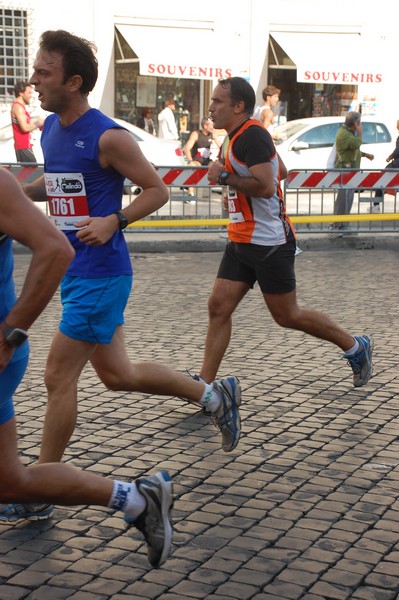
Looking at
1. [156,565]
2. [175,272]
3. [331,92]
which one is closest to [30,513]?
[156,565]

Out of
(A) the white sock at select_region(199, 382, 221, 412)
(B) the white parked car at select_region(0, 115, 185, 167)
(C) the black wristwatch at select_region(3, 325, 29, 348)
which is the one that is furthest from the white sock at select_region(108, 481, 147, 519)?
(B) the white parked car at select_region(0, 115, 185, 167)

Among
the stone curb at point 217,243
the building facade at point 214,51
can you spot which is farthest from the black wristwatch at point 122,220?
the building facade at point 214,51

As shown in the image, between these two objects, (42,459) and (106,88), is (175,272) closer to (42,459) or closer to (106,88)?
(42,459)

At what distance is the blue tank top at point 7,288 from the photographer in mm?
3469

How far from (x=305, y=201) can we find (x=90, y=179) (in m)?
10.8

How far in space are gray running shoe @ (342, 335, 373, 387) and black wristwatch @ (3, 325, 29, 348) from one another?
358 cm

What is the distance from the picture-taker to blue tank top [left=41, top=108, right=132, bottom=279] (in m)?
4.62

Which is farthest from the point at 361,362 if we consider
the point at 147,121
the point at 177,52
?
the point at 177,52

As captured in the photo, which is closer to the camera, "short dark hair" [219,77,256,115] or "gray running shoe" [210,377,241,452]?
"gray running shoe" [210,377,241,452]

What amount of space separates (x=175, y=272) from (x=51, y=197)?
7.72 m

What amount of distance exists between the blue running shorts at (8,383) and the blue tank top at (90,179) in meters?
1.14

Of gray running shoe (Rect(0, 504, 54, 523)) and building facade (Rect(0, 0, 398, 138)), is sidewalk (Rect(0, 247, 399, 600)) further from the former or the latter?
building facade (Rect(0, 0, 398, 138))

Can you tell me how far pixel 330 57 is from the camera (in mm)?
30359

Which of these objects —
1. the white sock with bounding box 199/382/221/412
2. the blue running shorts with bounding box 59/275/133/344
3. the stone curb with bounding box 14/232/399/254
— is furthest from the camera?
the stone curb with bounding box 14/232/399/254
